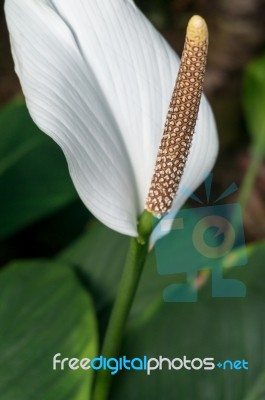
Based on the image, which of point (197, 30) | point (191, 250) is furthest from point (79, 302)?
point (197, 30)

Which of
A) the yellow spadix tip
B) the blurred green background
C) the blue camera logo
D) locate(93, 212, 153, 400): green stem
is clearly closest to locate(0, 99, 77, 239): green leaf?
the blurred green background

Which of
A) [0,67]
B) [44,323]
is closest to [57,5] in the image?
[44,323]

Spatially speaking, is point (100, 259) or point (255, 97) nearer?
point (100, 259)

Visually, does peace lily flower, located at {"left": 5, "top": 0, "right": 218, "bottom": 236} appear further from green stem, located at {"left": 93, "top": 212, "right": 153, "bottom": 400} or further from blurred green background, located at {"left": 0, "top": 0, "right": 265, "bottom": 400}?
blurred green background, located at {"left": 0, "top": 0, "right": 265, "bottom": 400}

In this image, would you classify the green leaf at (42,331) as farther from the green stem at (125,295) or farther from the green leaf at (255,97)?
the green leaf at (255,97)

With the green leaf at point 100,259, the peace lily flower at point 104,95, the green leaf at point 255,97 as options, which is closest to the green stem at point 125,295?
the peace lily flower at point 104,95

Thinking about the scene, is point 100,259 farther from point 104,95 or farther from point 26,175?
point 104,95
